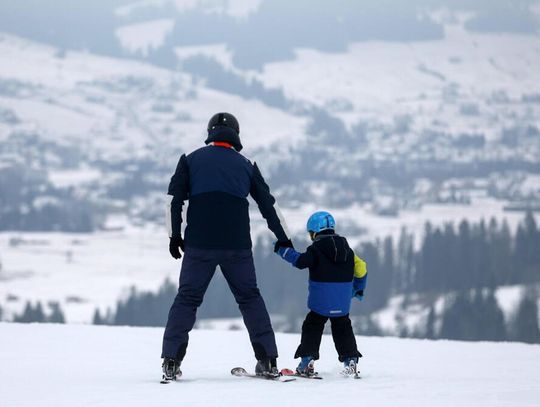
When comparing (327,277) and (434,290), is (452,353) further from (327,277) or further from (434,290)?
(434,290)

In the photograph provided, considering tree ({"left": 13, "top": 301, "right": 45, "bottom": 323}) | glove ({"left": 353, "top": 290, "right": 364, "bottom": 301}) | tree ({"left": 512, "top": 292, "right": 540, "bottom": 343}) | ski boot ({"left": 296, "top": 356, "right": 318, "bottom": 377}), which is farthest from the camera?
tree ({"left": 13, "top": 301, "right": 45, "bottom": 323})

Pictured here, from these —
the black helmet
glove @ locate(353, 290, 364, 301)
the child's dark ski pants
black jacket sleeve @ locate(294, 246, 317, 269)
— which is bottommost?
the child's dark ski pants

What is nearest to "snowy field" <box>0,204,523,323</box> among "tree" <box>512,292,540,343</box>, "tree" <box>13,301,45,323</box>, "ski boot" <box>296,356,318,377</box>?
"tree" <box>13,301,45,323</box>

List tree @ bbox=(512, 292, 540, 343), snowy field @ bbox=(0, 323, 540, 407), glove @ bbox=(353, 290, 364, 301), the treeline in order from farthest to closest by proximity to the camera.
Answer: the treeline, tree @ bbox=(512, 292, 540, 343), glove @ bbox=(353, 290, 364, 301), snowy field @ bbox=(0, 323, 540, 407)

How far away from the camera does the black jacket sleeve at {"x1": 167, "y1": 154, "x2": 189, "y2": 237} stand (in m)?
8.34

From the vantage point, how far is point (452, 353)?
12688mm

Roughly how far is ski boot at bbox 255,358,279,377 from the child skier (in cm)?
36

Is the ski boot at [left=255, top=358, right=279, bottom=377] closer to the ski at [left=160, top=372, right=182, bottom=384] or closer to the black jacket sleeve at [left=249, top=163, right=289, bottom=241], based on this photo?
the ski at [left=160, top=372, right=182, bottom=384]

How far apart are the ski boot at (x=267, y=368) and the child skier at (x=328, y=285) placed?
36 cm

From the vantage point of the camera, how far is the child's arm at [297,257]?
855 centimetres

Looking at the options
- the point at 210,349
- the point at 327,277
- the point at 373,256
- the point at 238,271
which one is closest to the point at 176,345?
the point at 238,271

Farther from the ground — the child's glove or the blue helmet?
the blue helmet

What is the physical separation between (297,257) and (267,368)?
95cm

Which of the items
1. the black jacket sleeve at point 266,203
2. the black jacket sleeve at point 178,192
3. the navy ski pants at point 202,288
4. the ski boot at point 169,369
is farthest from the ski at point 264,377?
the black jacket sleeve at point 178,192
